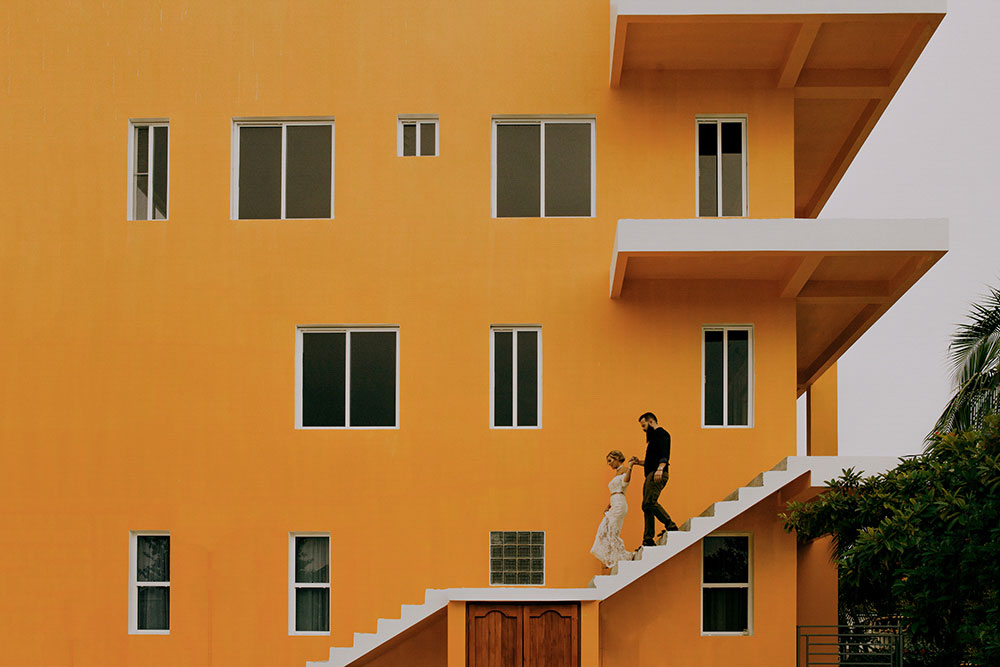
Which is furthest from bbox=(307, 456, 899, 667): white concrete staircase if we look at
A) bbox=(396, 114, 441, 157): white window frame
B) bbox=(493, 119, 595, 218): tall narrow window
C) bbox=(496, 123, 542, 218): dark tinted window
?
bbox=(396, 114, 441, 157): white window frame

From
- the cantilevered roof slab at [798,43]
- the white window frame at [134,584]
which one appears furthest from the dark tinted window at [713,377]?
Answer: the white window frame at [134,584]

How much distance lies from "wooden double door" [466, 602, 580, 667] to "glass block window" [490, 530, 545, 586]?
159 centimetres

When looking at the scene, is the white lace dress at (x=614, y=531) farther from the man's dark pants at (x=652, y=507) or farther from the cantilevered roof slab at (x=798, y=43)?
the cantilevered roof slab at (x=798, y=43)

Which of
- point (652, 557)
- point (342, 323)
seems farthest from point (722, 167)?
point (342, 323)

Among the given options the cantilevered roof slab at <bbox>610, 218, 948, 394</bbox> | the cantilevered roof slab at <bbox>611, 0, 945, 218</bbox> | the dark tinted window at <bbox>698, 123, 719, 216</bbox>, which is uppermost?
the cantilevered roof slab at <bbox>611, 0, 945, 218</bbox>

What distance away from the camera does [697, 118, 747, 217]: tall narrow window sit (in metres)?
17.3

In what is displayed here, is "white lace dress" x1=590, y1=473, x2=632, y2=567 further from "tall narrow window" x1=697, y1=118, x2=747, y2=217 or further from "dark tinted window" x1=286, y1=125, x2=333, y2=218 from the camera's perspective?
"dark tinted window" x1=286, y1=125, x2=333, y2=218

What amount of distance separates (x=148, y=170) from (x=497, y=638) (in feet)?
30.3

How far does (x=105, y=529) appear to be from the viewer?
1700 centimetres

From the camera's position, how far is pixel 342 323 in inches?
675

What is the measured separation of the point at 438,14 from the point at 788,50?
5503 millimetres

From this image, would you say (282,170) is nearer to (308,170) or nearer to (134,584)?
(308,170)

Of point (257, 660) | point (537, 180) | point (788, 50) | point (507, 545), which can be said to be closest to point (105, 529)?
point (257, 660)

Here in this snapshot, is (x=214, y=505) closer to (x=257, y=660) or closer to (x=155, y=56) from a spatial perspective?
(x=257, y=660)
